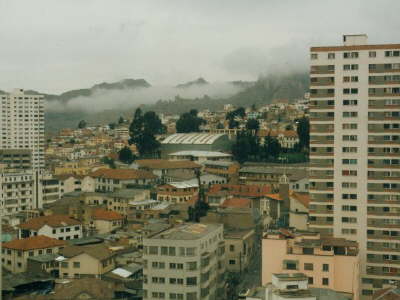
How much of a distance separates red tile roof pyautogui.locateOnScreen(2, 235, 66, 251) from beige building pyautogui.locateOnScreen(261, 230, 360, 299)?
17.3 m

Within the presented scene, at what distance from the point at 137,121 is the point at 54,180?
823 inches

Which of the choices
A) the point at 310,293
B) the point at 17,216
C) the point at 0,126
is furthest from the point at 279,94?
the point at 310,293

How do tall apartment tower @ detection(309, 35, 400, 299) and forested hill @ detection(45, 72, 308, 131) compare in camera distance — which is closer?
tall apartment tower @ detection(309, 35, 400, 299)

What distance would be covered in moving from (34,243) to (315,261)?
20422 mm

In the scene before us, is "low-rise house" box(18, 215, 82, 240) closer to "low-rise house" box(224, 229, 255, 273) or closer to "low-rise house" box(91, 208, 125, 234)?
"low-rise house" box(91, 208, 125, 234)

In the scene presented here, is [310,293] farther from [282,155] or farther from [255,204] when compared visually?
[282,155]

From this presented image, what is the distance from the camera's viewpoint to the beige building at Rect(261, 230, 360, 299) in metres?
30.0

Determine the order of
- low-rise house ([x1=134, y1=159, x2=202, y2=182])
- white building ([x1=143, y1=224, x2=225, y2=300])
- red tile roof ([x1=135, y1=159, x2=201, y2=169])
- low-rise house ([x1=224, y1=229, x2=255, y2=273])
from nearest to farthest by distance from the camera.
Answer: white building ([x1=143, y1=224, x2=225, y2=300]) < low-rise house ([x1=224, y1=229, x2=255, y2=273]) < low-rise house ([x1=134, y1=159, x2=202, y2=182]) < red tile roof ([x1=135, y1=159, x2=201, y2=169])

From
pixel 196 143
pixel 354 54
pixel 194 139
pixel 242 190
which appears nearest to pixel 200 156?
pixel 196 143

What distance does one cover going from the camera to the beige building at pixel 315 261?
98.4 feet

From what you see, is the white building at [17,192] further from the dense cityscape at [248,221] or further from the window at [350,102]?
the window at [350,102]

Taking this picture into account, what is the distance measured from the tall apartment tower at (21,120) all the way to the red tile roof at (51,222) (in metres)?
55.6

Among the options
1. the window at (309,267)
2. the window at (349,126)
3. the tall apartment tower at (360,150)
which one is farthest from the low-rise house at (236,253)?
the window at (349,126)

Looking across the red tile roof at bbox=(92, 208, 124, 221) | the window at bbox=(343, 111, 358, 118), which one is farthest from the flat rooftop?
the red tile roof at bbox=(92, 208, 124, 221)
